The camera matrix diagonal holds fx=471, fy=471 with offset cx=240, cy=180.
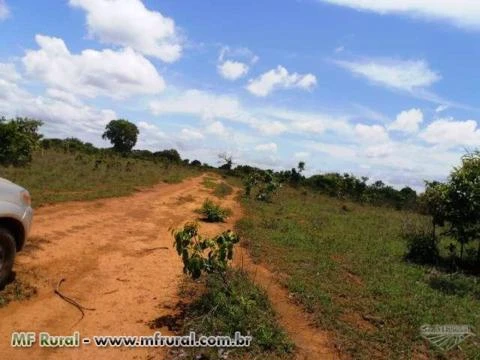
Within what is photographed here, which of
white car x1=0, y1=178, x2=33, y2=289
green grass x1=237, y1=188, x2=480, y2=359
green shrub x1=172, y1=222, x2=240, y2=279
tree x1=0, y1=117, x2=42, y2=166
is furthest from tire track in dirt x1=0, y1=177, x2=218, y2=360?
tree x1=0, y1=117, x2=42, y2=166

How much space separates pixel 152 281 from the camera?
26.6 feet

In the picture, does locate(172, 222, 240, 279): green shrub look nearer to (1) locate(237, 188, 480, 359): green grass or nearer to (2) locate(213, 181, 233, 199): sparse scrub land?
(1) locate(237, 188, 480, 359): green grass

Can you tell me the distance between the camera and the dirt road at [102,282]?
5789 millimetres

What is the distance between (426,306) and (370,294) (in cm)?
99

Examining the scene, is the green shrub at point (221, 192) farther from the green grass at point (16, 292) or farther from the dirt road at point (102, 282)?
the green grass at point (16, 292)

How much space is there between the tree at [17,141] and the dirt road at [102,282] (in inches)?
382

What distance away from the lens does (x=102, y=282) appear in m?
7.70

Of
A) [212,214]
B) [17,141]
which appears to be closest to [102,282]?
[212,214]

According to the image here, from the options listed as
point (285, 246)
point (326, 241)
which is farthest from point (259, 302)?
point (326, 241)

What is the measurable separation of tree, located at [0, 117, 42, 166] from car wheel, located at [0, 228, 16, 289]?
16284 millimetres

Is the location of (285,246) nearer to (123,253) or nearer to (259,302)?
(123,253)

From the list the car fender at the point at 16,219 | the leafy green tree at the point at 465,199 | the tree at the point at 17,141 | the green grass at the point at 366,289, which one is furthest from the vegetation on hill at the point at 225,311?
the tree at the point at 17,141

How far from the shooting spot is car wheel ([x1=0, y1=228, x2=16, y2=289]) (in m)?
6.32

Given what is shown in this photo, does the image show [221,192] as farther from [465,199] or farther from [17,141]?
[465,199]
